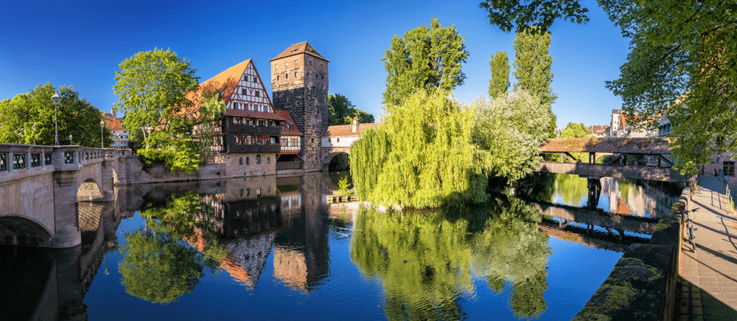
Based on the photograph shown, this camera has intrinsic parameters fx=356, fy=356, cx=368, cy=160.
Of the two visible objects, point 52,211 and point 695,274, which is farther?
point 52,211

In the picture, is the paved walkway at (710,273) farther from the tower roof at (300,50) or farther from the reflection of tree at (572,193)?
the tower roof at (300,50)

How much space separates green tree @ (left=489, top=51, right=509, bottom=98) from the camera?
37.9 meters

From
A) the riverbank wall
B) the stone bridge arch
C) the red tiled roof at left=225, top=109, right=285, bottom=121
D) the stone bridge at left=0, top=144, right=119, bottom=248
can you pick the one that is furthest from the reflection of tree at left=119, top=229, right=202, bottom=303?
the stone bridge arch

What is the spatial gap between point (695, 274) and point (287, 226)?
13297 millimetres

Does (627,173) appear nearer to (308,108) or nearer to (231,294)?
(231,294)

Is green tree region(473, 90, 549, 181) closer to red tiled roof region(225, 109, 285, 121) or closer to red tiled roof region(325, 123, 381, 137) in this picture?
red tiled roof region(325, 123, 381, 137)

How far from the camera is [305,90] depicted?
1737 inches

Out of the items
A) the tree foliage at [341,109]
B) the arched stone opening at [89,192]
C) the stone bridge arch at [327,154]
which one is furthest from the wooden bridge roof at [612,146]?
the tree foliage at [341,109]

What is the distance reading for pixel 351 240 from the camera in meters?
13.2

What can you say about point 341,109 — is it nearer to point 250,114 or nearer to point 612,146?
point 250,114

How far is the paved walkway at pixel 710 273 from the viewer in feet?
17.1

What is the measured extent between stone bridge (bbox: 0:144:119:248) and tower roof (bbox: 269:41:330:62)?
33735 mm

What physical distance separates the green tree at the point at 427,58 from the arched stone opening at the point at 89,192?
19925 mm

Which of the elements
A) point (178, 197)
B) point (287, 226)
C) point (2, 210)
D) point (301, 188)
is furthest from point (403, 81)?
point (2, 210)
